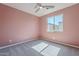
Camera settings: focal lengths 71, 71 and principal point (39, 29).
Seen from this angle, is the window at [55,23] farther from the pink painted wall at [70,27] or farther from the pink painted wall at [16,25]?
the pink painted wall at [16,25]

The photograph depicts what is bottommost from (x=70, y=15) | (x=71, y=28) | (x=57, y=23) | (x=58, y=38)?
(x=58, y=38)

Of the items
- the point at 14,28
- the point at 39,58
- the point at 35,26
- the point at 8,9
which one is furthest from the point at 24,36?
the point at 39,58

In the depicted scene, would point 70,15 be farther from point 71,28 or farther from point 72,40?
point 72,40

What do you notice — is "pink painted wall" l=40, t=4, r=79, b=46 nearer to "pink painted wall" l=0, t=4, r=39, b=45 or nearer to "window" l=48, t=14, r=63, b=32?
"window" l=48, t=14, r=63, b=32

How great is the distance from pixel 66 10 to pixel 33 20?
8.35 ft

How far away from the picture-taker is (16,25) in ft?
14.0

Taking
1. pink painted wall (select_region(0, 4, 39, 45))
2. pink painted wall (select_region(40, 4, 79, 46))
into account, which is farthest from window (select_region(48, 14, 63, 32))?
pink painted wall (select_region(0, 4, 39, 45))

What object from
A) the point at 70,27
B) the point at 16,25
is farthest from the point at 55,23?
the point at 16,25

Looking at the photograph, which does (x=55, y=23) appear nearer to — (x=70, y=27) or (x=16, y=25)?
(x=70, y=27)

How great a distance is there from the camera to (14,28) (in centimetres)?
413

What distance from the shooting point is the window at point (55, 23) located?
466 centimetres

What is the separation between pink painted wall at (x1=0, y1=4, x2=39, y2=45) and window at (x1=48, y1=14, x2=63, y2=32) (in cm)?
122

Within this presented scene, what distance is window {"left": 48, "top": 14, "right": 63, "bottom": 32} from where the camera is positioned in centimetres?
466

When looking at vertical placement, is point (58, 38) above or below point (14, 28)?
below
